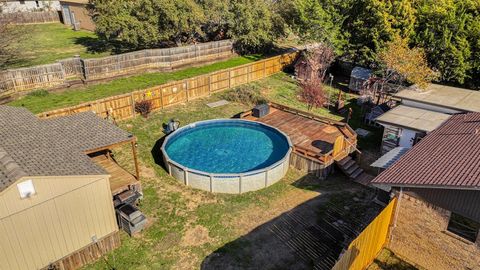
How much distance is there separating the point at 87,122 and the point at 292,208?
39.9 ft

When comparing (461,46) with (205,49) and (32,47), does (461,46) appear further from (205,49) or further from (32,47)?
(32,47)

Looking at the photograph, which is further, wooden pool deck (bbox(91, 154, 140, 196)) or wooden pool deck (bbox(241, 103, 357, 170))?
wooden pool deck (bbox(241, 103, 357, 170))

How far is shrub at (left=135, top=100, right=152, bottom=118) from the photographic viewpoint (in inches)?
1057

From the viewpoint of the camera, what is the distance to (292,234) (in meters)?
16.8

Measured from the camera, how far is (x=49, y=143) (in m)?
15.3

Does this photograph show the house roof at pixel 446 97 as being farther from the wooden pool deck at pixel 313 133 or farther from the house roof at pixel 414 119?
the wooden pool deck at pixel 313 133

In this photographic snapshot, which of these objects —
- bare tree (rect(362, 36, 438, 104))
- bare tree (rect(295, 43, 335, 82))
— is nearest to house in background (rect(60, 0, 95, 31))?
bare tree (rect(295, 43, 335, 82))

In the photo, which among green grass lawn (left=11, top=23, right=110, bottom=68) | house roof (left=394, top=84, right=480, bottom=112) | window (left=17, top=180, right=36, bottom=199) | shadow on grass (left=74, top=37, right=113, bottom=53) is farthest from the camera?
shadow on grass (left=74, top=37, right=113, bottom=53)

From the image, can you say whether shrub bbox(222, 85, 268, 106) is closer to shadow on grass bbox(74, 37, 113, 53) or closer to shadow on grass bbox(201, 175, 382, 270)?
shadow on grass bbox(201, 175, 382, 270)

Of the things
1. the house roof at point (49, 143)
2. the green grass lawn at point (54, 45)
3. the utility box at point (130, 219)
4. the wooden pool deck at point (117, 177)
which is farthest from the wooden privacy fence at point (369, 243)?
the green grass lawn at point (54, 45)

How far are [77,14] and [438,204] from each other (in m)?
58.3

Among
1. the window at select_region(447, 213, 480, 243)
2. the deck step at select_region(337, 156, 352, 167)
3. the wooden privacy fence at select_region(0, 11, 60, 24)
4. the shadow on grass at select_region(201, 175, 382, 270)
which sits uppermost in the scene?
the wooden privacy fence at select_region(0, 11, 60, 24)

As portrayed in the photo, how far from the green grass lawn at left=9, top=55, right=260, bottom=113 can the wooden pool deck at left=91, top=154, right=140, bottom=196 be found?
30.3ft

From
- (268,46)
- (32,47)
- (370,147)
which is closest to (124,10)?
(32,47)
